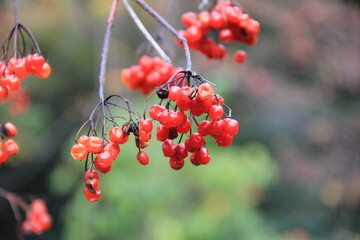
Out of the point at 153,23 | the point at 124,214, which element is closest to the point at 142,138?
the point at 124,214

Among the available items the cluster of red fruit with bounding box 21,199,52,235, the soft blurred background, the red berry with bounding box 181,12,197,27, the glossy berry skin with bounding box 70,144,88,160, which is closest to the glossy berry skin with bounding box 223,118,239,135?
the glossy berry skin with bounding box 70,144,88,160

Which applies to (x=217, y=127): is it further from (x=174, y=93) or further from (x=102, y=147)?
(x=102, y=147)

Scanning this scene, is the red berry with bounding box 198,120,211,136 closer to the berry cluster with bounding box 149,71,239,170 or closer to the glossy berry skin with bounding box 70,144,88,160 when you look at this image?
the berry cluster with bounding box 149,71,239,170

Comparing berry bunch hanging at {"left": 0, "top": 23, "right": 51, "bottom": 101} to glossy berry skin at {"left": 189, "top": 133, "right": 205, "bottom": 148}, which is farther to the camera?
berry bunch hanging at {"left": 0, "top": 23, "right": 51, "bottom": 101}

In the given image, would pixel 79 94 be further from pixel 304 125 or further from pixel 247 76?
pixel 304 125

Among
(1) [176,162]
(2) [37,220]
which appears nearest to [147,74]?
(1) [176,162]

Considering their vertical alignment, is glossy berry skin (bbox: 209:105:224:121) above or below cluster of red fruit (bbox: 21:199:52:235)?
above

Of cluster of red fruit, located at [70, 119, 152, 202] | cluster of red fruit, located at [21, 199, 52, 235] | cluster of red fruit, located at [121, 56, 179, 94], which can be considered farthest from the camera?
cluster of red fruit, located at [21, 199, 52, 235]

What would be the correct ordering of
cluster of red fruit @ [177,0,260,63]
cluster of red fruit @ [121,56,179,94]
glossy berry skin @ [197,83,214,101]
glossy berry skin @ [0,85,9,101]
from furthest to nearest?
cluster of red fruit @ [121,56,179,94], cluster of red fruit @ [177,0,260,63], glossy berry skin @ [0,85,9,101], glossy berry skin @ [197,83,214,101]

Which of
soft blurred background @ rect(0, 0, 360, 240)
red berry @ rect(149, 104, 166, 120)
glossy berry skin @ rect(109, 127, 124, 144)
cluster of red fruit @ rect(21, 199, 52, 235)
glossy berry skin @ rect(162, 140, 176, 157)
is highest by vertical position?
red berry @ rect(149, 104, 166, 120)
